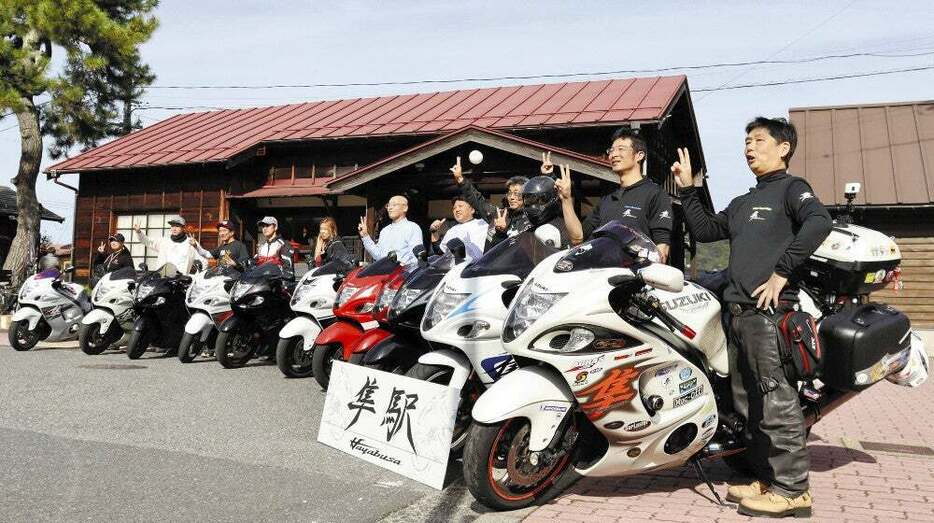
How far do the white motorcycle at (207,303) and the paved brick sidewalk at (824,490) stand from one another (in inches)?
229

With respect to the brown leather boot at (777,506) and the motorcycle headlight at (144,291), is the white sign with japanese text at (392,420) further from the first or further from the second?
the motorcycle headlight at (144,291)

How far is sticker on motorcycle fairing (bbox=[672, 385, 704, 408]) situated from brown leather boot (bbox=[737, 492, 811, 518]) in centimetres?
55

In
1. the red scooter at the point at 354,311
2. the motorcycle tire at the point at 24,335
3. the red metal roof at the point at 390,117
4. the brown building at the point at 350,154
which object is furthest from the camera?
the red metal roof at the point at 390,117

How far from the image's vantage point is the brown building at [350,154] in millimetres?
15258

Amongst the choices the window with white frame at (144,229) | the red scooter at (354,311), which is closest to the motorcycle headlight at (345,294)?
the red scooter at (354,311)

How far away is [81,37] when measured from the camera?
2058 centimetres

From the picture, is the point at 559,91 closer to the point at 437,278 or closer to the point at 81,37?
the point at 81,37

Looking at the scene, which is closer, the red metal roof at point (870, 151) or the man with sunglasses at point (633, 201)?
the man with sunglasses at point (633, 201)

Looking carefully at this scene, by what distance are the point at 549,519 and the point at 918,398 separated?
21.0ft

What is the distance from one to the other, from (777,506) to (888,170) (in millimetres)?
14437

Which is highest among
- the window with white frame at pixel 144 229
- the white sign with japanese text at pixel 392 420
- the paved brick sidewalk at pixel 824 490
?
the window with white frame at pixel 144 229

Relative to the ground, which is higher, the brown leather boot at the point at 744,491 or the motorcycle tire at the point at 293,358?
the motorcycle tire at the point at 293,358

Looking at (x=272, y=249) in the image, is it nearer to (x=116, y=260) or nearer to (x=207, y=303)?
(x=207, y=303)

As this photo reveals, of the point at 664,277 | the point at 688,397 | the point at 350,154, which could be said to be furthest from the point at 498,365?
the point at 350,154
